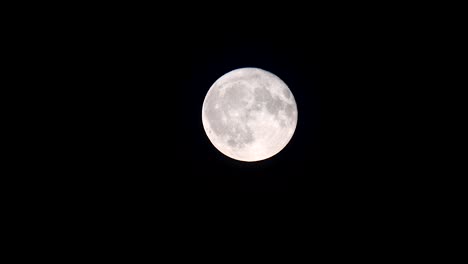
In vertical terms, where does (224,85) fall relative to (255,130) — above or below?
above

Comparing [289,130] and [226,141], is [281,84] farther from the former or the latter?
[226,141]

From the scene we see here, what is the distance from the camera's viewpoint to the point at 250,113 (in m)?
4.20

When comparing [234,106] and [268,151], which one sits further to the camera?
[268,151]

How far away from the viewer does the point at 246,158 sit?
4633 millimetres

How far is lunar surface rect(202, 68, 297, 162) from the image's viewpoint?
4.25 m

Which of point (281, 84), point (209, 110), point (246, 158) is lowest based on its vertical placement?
point (246, 158)

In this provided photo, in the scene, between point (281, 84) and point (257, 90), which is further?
point (281, 84)

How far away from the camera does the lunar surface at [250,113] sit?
4.25 meters

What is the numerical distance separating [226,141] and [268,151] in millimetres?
563

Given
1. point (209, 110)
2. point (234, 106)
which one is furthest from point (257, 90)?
point (209, 110)

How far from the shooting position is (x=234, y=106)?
424 cm

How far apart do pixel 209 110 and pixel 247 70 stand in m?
0.74

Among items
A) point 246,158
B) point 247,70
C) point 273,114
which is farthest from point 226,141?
point 247,70

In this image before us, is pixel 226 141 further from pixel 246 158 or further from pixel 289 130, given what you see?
pixel 289 130
